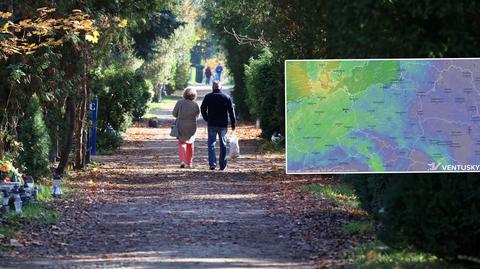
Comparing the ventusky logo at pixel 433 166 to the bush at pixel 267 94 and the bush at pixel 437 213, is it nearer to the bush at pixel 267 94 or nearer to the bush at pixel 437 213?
the bush at pixel 437 213

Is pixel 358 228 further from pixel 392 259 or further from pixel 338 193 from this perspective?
Answer: pixel 338 193

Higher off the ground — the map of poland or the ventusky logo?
the map of poland

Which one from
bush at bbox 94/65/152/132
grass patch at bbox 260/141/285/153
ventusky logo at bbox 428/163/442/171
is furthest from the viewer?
bush at bbox 94/65/152/132

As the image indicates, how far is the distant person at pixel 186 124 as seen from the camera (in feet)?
70.2

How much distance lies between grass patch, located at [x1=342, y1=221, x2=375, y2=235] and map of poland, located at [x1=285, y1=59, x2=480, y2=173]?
2750mm

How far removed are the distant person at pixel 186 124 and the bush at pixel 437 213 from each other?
12.6 meters

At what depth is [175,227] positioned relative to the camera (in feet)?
40.6

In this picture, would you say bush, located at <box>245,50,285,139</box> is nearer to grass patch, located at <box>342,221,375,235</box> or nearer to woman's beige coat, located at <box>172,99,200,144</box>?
woman's beige coat, located at <box>172,99,200,144</box>

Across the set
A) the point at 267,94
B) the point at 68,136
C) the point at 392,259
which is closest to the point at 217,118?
the point at 68,136

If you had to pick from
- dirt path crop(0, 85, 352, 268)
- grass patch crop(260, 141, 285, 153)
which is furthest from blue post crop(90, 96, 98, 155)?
grass patch crop(260, 141, 285, 153)

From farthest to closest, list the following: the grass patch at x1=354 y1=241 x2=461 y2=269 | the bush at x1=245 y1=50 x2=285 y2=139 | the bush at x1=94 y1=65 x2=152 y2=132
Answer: the bush at x1=94 y1=65 x2=152 y2=132, the bush at x1=245 y1=50 x2=285 y2=139, the grass patch at x1=354 y1=241 x2=461 y2=269

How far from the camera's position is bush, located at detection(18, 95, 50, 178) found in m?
16.4

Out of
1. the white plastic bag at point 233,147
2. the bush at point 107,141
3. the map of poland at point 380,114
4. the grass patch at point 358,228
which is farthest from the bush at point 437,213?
the bush at point 107,141

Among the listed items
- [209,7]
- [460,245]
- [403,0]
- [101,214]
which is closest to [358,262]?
[460,245]
